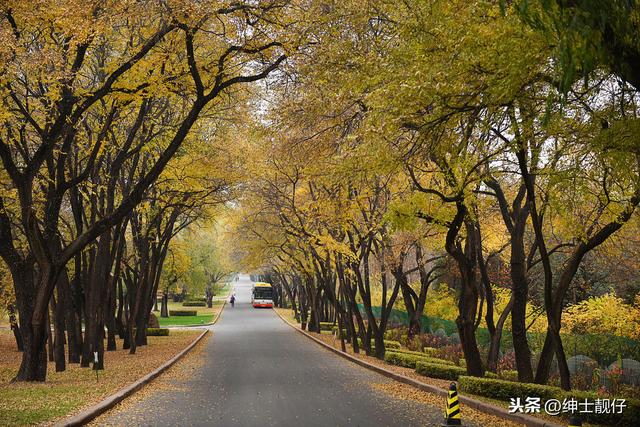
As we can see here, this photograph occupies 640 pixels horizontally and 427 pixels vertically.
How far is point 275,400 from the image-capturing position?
12.6 meters

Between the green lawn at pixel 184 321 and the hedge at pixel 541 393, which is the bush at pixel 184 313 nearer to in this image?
the green lawn at pixel 184 321

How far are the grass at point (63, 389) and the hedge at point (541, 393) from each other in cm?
748

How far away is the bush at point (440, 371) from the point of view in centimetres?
1655

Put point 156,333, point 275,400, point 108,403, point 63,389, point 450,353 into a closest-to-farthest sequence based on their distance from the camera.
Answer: point 108,403 → point 275,400 → point 63,389 → point 450,353 → point 156,333

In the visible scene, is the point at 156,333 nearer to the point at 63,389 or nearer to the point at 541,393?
the point at 63,389

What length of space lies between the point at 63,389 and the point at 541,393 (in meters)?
9.55

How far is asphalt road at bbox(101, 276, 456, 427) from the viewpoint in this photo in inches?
409

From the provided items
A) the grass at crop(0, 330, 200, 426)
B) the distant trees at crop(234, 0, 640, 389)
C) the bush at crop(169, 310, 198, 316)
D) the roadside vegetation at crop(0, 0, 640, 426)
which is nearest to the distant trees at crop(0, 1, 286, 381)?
the roadside vegetation at crop(0, 0, 640, 426)

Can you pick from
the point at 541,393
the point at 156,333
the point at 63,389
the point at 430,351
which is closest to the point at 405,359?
the point at 430,351

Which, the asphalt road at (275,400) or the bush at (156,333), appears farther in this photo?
the bush at (156,333)

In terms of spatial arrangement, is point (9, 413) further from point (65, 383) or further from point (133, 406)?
point (65, 383)

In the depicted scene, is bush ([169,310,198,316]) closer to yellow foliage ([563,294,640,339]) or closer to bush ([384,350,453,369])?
bush ([384,350,453,369])

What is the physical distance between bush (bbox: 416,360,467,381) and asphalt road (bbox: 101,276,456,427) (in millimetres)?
1102

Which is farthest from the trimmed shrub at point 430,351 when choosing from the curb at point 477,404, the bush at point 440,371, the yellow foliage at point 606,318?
the bush at point 440,371
